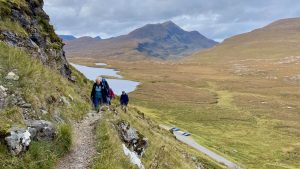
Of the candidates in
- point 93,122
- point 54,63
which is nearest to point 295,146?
point 54,63

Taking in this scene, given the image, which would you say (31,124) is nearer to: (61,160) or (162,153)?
(61,160)

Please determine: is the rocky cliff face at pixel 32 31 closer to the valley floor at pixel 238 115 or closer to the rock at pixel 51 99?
the rock at pixel 51 99

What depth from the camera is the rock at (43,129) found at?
12.5 m

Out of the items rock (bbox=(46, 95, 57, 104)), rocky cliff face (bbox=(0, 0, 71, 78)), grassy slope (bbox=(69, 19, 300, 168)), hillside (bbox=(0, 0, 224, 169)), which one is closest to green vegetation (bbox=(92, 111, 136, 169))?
hillside (bbox=(0, 0, 224, 169))

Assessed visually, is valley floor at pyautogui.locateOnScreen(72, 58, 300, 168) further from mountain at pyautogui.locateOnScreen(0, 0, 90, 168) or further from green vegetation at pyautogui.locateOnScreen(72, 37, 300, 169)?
mountain at pyautogui.locateOnScreen(0, 0, 90, 168)

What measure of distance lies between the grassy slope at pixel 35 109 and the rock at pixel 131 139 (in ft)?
6.98

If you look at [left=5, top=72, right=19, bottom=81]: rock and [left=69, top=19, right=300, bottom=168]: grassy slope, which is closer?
[left=5, top=72, right=19, bottom=81]: rock

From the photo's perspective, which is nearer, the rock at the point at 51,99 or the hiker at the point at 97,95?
the rock at the point at 51,99

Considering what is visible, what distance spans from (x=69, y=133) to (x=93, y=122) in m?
3.98

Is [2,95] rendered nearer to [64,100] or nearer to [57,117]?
[57,117]

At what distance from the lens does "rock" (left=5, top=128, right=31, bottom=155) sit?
35.9ft

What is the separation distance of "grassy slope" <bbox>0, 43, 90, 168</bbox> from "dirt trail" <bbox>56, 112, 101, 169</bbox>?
1.11 feet

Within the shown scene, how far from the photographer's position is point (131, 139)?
1903cm

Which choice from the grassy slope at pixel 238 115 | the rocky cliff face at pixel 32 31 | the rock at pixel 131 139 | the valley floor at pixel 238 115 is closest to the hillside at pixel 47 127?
the rock at pixel 131 139
